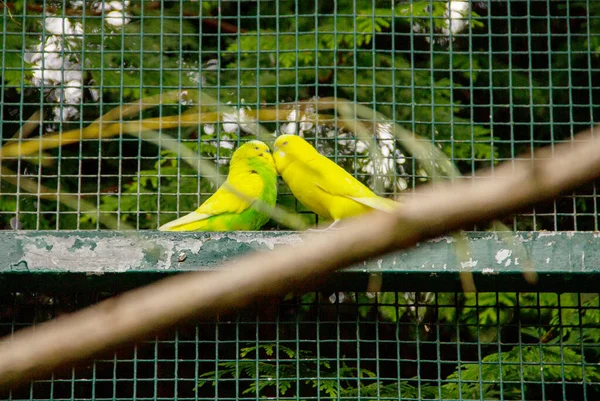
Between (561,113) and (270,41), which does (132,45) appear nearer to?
(270,41)

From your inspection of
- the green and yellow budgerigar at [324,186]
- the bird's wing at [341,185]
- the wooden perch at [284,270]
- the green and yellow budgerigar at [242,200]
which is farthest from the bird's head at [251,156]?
the wooden perch at [284,270]

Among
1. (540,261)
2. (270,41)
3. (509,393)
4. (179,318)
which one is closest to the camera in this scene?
(179,318)

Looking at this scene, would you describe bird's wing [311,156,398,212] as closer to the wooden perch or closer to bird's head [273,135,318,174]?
bird's head [273,135,318,174]

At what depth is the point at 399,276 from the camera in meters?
1.89

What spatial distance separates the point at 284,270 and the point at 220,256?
4.72 feet

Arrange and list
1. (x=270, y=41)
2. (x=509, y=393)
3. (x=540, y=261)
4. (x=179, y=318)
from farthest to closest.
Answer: (x=270, y=41) → (x=509, y=393) → (x=540, y=261) → (x=179, y=318)

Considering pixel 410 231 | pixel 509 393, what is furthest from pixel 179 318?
pixel 509 393

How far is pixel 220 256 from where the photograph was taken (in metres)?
1.88

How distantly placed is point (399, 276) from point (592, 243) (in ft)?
1.53

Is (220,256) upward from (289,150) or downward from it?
downward

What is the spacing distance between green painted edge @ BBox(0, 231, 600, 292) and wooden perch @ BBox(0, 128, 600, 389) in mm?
1382

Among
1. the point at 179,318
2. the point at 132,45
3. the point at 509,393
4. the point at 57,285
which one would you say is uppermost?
the point at 132,45

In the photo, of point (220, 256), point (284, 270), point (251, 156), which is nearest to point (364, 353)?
point (251, 156)

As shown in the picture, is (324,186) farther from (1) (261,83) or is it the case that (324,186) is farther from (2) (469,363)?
(2) (469,363)
